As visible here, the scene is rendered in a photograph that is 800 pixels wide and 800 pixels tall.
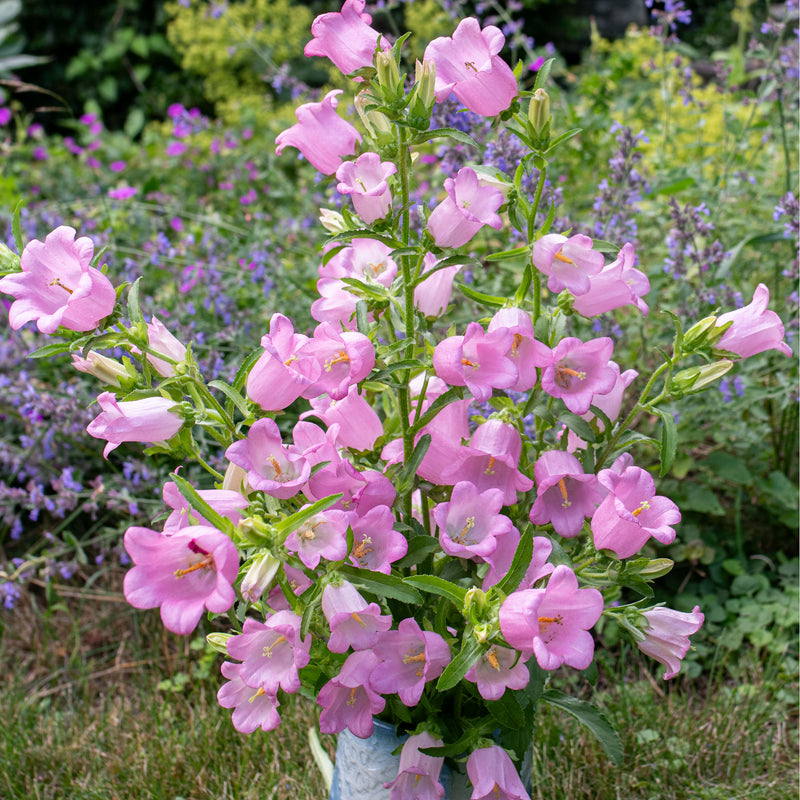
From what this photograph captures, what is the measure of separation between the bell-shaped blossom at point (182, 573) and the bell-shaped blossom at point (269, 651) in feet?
0.32

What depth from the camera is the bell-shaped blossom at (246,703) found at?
3.00ft

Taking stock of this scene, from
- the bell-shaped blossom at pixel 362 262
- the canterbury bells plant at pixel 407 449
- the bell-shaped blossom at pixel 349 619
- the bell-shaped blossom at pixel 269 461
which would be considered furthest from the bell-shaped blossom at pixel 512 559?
the bell-shaped blossom at pixel 362 262

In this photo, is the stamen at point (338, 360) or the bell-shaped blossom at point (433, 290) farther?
the bell-shaped blossom at point (433, 290)

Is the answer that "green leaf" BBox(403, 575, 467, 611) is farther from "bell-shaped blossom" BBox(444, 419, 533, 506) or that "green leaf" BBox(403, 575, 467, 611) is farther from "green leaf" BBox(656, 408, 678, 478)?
"green leaf" BBox(656, 408, 678, 478)

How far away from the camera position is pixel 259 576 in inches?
31.5

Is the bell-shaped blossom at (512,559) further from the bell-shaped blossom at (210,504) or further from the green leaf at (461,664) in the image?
the bell-shaped blossom at (210,504)

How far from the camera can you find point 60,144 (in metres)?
4.92

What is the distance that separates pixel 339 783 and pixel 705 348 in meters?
0.77

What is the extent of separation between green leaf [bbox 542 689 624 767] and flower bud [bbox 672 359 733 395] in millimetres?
416

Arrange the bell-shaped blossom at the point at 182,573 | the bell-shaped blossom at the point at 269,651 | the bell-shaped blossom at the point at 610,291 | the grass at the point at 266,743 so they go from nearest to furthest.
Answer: the bell-shaped blossom at the point at 182,573 → the bell-shaped blossom at the point at 269,651 → the bell-shaped blossom at the point at 610,291 → the grass at the point at 266,743

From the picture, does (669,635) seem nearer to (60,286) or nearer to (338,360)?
(338,360)

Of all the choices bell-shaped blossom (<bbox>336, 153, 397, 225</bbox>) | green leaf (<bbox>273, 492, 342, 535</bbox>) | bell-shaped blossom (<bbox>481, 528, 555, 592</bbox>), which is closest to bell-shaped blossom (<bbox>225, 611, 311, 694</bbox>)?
green leaf (<bbox>273, 492, 342, 535</bbox>)

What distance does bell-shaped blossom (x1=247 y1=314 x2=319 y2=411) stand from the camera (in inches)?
35.1

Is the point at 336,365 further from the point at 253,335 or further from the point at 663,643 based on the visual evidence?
the point at 253,335
